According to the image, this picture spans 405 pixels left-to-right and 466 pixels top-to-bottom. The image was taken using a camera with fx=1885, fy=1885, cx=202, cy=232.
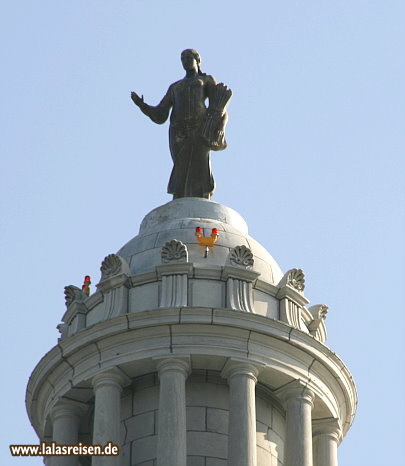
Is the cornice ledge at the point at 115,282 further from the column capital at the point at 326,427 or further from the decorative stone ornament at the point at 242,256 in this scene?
the column capital at the point at 326,427

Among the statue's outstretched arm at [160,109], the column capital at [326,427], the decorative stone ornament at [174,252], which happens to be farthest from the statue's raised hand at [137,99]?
the column capital at [326,427]

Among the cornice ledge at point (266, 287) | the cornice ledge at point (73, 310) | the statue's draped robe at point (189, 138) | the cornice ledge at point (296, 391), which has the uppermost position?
the statue's draped robe at point (189, 138)

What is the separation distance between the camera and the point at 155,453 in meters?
46.2

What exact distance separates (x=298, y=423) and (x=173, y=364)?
11.4 feet

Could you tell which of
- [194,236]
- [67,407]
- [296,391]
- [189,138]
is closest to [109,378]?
[67,407]

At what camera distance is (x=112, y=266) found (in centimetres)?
4906

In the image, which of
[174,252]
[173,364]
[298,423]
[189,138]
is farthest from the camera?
[189,138]

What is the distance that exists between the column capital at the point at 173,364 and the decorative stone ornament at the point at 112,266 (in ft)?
10.7

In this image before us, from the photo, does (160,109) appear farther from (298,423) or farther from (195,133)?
(298,423)

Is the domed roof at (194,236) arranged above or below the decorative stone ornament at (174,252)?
above

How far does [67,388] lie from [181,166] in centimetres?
888

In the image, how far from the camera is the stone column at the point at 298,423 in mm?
46312

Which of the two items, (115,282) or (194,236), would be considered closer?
(115,282)

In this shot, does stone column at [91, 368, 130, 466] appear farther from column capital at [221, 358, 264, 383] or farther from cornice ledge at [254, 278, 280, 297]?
cornice ledge at [254, 278, 280, 297]
